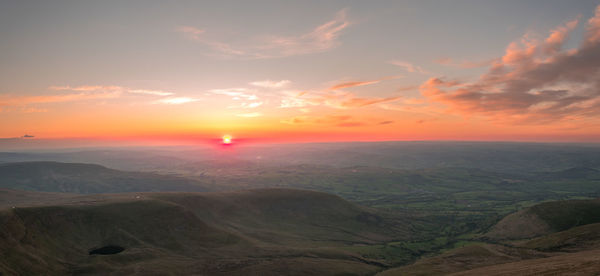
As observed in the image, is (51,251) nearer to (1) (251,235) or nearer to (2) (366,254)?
(1) (251,235)

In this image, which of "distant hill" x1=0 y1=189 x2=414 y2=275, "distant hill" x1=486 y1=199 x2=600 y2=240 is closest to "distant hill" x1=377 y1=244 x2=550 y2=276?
"distant hill" x1=0 y1=189 x2=414 y2=275

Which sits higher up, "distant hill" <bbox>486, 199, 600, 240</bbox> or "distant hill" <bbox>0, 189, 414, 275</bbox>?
"distant hill" <bbox>0, 189, 414, 275</bbox>

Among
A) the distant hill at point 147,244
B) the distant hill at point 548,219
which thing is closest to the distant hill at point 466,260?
the distant hill at point 147,244

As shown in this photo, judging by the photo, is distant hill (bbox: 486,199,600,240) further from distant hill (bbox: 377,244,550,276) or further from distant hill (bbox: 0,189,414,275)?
distant hill (bbox: 0,189,414,275)

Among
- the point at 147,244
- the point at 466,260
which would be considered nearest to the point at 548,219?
the point at 466,260

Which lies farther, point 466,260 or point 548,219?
point 548,219

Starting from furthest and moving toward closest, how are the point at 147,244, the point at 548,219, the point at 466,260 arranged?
the point at 548,219 → the point at 147,244 → the point at 466,260

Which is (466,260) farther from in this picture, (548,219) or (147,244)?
(548,219)

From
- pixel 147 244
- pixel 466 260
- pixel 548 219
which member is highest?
pixel 147 244
